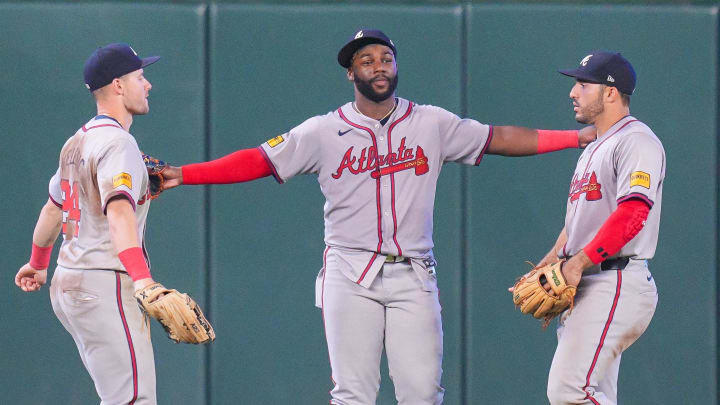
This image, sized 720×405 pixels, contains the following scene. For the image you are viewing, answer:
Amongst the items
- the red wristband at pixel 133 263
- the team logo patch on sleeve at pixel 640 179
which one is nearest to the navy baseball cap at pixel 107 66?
the red wristband at pixel 133 263

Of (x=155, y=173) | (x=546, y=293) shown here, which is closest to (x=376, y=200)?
(x=546, y=293)

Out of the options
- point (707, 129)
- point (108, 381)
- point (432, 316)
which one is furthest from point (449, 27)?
point (108, 381)

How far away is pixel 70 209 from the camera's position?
346cm

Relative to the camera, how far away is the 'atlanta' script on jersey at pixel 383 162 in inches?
150

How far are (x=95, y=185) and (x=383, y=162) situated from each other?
1.11 meters

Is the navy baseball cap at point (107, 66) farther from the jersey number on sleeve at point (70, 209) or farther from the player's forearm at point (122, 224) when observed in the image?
the player's forearm at point (122, 224)

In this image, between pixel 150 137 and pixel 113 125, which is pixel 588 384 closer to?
pixel 113 125

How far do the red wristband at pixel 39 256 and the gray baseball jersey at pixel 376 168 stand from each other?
3.25 feet

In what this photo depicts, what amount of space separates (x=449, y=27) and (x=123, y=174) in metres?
2.28

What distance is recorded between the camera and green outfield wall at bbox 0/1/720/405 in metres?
4.94

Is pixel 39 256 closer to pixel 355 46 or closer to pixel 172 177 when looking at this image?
pixel 172 177

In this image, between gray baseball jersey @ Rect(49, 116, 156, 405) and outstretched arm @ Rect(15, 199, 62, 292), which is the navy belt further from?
outstretched arm @ Rect(15, 199, 62, 292)

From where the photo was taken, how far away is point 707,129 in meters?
5.00

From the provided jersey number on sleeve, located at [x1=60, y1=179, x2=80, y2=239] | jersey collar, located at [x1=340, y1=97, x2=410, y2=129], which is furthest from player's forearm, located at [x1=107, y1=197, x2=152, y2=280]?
jersey collar, located at [x1=340, y1=97, x2=410, y2=129]
